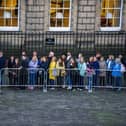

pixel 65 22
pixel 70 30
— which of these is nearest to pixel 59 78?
pixel 70 30

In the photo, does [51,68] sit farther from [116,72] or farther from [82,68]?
[116,72]

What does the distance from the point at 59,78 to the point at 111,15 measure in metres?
6.32

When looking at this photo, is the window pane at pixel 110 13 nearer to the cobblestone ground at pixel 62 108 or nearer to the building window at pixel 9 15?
the building window at pixel 9 15

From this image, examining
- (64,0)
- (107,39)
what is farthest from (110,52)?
(64,0)

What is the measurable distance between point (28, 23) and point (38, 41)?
1.10 m

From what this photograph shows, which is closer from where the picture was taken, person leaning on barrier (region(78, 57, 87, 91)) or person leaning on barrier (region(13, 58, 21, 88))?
person leaning on barrier (region(13, 58, 21, 88))

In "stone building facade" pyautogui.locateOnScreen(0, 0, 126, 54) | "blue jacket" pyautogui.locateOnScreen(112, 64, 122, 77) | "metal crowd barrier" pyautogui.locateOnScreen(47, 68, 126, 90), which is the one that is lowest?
"metal crowd barrier" pyautogui.locateOnScreen(47, 68, 126, 90)

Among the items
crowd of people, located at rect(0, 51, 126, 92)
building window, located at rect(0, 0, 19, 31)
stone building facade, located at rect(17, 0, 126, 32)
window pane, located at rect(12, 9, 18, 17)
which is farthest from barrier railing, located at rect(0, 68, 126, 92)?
window pane, located at rect(12, 9, 18, 17)

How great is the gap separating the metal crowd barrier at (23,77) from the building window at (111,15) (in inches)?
245

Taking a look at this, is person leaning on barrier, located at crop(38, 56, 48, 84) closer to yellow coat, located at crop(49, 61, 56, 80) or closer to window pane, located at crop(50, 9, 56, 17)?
yellow coat, located at crop(49, 61, 56, 80)

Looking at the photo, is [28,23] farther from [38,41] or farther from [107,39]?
[107,39]

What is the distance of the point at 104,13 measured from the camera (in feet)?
81.4

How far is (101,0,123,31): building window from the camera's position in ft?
81.2

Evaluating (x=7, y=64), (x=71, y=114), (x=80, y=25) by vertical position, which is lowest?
(x=71, y=114)
